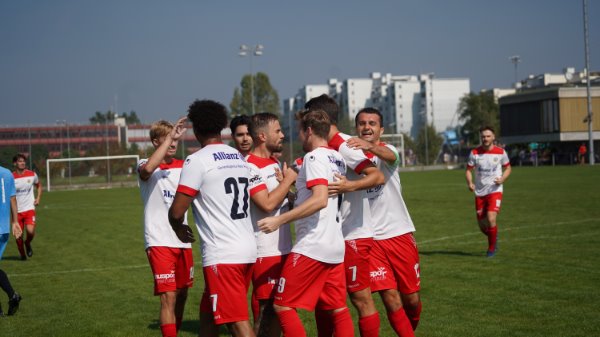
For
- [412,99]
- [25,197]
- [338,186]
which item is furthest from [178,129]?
[412,99]

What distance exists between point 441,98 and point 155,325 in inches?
5499

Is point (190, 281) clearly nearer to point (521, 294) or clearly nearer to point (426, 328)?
point (426, 328)

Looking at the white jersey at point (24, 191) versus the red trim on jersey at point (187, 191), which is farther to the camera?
the white jersey at point (24, 191)

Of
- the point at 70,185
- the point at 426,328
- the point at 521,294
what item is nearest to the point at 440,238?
the point at 521,294

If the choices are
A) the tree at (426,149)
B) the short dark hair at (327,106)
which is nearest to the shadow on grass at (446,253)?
the short dark hair at (327,106)

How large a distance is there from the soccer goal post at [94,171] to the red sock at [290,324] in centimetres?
4991

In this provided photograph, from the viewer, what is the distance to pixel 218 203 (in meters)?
5.51

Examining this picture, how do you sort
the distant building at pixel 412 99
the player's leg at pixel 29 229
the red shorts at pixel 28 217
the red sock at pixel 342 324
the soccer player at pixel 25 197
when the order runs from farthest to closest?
the distant building at pixel 412 99 → the red shorts at pixel 28 217 → the soccer player at pixel 25 197 → the player's leg at pixel 29 229 → the red sock at pixel 342 324

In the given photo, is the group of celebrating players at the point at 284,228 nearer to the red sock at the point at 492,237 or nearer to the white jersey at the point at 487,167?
the red sock at the point at 492,237

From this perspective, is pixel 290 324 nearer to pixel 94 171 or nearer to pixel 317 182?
pixel 317 182

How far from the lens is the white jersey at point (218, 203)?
5480mm

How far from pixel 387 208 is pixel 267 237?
142cm

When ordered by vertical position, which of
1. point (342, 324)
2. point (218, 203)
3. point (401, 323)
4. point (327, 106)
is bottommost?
point (401, 323)

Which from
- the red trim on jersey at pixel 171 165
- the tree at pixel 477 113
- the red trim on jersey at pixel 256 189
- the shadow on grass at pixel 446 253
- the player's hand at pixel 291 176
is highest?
the tree at pixel 477 113
